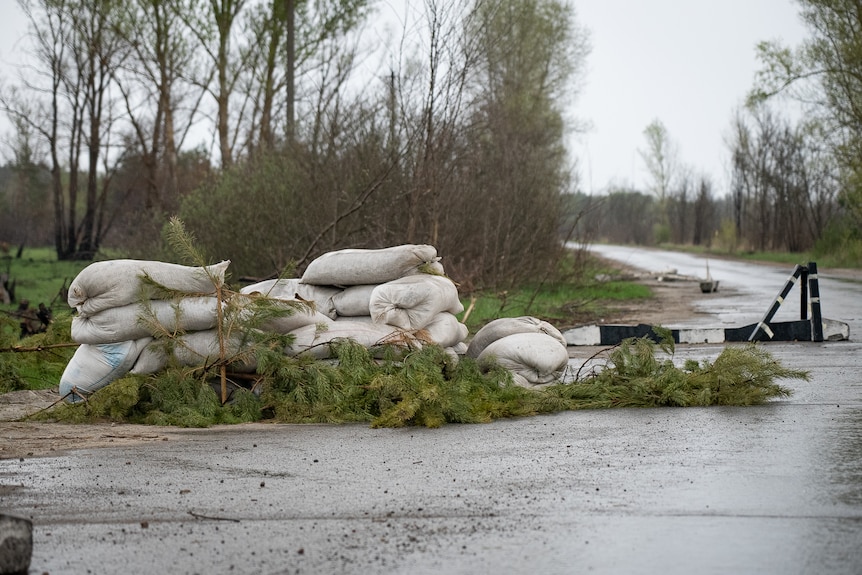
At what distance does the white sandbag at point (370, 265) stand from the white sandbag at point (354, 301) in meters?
0.07

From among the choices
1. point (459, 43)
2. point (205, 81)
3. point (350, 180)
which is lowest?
point (350, 180)

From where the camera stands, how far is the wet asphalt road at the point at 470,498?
4.15 meters

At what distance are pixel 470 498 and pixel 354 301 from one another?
177 inches

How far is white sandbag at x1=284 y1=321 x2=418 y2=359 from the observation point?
8.85 m

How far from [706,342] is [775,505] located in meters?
9.30

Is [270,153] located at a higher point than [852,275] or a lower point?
higher

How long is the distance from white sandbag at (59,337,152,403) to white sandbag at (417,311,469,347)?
234cm

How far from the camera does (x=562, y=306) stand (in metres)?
19.6

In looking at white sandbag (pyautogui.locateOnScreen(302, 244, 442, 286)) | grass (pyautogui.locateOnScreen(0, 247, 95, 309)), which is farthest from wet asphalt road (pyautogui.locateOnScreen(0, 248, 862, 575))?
grass (pyautogui.locateOnScreen(0, 247, 95, 309))

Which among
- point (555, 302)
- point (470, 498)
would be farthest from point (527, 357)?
point (555, 302)

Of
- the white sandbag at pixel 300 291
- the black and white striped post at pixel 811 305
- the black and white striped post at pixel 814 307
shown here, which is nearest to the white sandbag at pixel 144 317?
the white sandbag at pixel 300 291

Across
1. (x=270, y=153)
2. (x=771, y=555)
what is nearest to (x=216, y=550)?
(x=771, y=555)

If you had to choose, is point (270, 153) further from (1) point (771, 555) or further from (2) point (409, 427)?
(1) point (771, 555)

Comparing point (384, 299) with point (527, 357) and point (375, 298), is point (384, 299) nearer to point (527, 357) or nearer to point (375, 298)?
point (375, 298)
